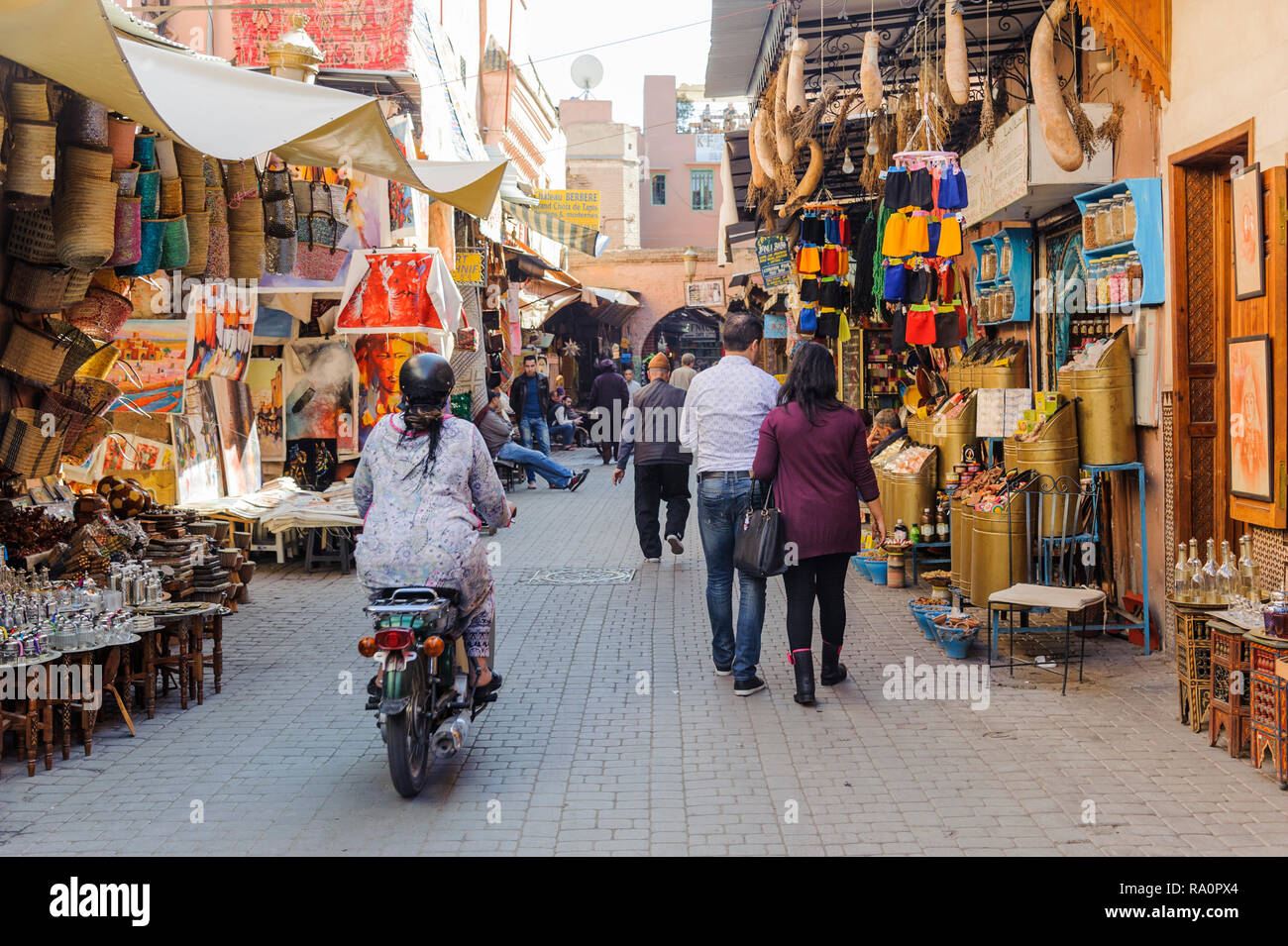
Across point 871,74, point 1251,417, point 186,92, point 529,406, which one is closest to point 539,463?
point 529,406

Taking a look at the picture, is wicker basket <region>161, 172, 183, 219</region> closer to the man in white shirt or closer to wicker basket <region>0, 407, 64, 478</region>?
wicker basket <region>0, 407, 64, 478</region>

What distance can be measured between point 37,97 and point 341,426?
258 inches

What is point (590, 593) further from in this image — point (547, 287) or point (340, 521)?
point (547, 287)

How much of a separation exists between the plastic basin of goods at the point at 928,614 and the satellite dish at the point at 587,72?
31663mm

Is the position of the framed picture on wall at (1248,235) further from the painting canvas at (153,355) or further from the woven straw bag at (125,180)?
the painting canvas at (153,355)

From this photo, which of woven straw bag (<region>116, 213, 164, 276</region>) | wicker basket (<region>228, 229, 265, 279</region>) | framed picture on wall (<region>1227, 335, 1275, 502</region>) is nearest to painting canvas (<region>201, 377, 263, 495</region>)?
wicker basket (<region>228, 229, 265, 279</region>)

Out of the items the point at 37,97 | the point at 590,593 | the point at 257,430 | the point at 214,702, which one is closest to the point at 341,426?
the point at 257,430

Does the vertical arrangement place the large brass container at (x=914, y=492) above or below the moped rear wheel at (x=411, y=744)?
above

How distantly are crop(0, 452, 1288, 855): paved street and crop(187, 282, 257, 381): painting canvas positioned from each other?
2.81 m

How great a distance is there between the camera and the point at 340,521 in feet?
34.3

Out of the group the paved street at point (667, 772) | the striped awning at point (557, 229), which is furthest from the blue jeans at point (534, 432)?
the paved street at point (667, 772)

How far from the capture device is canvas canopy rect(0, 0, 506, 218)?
4.94 m

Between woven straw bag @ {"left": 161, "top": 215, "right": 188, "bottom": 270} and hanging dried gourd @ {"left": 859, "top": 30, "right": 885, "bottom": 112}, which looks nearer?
woven straw bag @ {"left": 161, "top": 215, "right": 188, "bottom": 270}

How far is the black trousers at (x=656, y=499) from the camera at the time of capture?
36.4 ft
